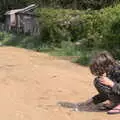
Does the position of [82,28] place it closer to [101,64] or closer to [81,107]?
[81,107]

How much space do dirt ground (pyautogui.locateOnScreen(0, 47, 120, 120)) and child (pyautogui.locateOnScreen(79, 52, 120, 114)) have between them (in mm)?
286

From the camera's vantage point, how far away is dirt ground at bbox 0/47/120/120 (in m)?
7.21

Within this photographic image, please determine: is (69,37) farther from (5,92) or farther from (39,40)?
(5,92)

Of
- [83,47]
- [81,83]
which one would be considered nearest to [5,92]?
[81,83]

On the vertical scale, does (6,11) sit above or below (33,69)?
below

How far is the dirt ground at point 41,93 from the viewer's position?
721 centimetres

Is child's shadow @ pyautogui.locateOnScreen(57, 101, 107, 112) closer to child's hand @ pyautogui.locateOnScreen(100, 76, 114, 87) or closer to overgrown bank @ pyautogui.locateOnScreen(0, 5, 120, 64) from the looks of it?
child's hand @ pyautogui.locateOnScreen(100, 76, 114, 87)

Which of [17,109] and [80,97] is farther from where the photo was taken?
[80,97]

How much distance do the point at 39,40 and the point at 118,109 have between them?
1969 cm

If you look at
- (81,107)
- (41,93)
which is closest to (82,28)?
(41,93)

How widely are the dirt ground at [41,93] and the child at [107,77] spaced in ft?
0.94

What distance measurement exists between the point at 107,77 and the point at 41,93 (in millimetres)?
1979

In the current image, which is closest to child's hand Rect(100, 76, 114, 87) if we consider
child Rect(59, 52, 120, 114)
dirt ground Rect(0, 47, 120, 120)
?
child Rect(59, 52, 120, 114)

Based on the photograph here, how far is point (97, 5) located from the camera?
105 ft
